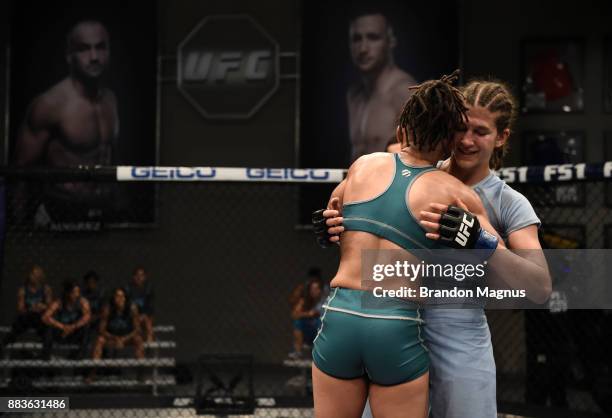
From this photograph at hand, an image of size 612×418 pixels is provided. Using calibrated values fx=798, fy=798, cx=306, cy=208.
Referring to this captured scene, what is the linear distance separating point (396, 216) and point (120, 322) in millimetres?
5425

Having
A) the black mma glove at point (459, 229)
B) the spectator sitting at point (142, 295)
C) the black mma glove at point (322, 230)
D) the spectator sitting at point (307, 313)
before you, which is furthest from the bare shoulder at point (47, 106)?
the black mma glove at point (459, 229)

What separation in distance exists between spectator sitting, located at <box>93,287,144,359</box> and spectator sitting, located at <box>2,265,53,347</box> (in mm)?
528

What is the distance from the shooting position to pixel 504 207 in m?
2.61

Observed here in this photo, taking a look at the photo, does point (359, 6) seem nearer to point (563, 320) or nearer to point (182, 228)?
point (182, 228)

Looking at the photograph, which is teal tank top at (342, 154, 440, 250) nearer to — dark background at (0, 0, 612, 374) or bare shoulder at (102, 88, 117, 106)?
dark background at (0, 0, 612, 374)

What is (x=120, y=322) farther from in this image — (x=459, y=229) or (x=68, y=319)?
(x=459, y=229)

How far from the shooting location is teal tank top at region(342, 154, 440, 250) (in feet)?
7.70

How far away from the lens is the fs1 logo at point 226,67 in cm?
895

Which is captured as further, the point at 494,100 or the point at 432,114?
the point at 494,100

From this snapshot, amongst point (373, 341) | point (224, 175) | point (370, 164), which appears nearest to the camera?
point (373, 341)

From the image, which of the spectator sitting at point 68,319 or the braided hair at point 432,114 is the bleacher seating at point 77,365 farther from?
the braided hair at point 432,114

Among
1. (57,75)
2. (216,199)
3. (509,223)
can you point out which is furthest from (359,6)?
(509,223)

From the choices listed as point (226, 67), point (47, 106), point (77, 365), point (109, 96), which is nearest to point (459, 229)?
point (77, 365)

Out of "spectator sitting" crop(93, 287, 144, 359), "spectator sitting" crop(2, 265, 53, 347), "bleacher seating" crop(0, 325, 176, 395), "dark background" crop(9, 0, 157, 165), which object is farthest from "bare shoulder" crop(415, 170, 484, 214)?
"dark background" crop(9, 0, 157, 165)
